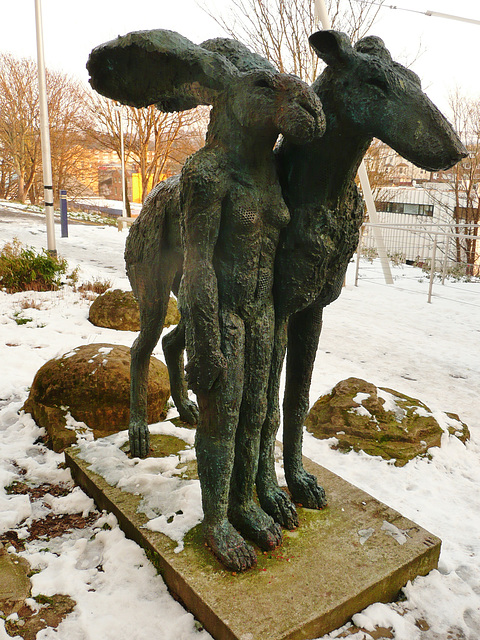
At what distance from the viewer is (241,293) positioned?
2.04 m

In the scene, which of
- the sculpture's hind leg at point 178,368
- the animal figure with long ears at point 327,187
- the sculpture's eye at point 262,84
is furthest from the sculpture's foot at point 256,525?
the sculpture's eye at point 262,84

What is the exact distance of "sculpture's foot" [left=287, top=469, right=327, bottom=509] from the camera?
2631 mm

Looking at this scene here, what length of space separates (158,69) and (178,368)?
1.96m

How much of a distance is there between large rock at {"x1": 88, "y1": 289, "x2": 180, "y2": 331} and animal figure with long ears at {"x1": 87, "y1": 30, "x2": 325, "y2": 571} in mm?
4688

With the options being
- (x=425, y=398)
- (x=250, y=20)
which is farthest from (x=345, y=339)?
(x=250, y=20)

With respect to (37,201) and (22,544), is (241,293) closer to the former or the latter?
(22,544)

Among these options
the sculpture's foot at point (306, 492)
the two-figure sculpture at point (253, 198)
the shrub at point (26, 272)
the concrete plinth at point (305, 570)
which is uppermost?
the two-figure sculpture at point (253, 198)

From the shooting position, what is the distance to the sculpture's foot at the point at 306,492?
263cm

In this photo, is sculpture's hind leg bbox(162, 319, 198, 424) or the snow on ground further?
sculpture's hind leg bbox(162, 319, 198, 424)

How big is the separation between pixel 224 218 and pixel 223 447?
3.02 feet

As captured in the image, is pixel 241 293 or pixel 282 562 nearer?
pixel 241 293

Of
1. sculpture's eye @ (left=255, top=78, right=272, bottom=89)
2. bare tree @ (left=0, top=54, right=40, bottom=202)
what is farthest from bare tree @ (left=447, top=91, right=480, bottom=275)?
bare tree @ (left=0, top=54, right=40, bottom=202)

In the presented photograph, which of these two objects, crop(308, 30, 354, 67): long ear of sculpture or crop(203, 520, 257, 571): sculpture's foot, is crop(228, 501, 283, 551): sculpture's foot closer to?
crop(203, 520, 257, 571): sculpture's foot

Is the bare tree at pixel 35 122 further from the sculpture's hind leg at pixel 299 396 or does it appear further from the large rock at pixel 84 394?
the sculpture's hind leg at pixel 299 396
